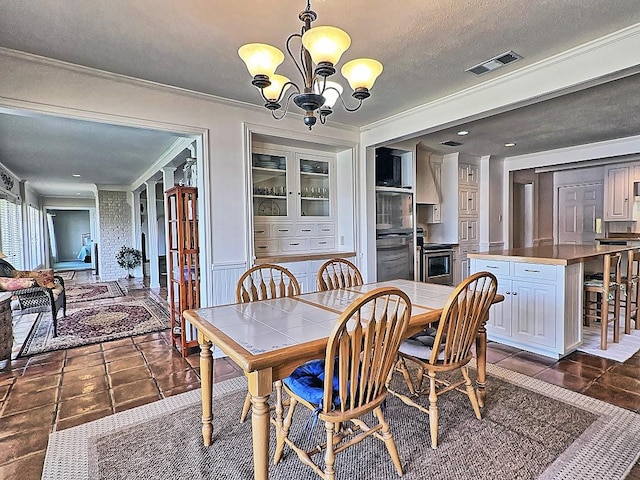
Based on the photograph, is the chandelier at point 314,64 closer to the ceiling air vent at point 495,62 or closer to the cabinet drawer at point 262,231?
the ceiling air vent at point 495,62

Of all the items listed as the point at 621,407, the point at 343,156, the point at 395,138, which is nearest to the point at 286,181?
the point at 343,156

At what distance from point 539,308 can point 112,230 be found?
29.5 ft

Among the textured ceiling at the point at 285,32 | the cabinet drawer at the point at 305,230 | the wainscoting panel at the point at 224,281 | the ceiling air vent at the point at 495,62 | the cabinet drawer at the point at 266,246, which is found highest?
the textured ceiling at the point at 285,32

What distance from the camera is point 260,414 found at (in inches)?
54.4

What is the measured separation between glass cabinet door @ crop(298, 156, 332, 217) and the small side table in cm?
299

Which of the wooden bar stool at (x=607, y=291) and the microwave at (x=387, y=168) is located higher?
the microwave at (x=387, y=168)

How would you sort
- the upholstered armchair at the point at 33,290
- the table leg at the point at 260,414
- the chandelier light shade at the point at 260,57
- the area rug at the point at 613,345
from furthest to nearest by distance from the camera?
1. the upholstered armchair at the point at 33,290
2. the area rug at the point at 613,345
3. the chandelier light shade at the point at 260,57
4. the table leg at the point at 260,414

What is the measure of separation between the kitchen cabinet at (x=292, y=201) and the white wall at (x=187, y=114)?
1.41ft

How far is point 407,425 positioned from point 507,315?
191cm

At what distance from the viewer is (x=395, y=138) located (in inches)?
157

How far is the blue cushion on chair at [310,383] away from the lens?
5.19ft

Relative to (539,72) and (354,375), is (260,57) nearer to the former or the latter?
(354,375)

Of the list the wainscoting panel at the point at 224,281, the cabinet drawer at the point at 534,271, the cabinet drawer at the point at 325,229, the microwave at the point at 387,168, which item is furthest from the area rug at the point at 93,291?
the cabinet drawer at the point at 534,271

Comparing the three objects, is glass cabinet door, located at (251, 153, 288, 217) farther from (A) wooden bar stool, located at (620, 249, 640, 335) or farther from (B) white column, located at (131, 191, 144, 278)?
(B) white column, located at (131, 191, 144, 278)
